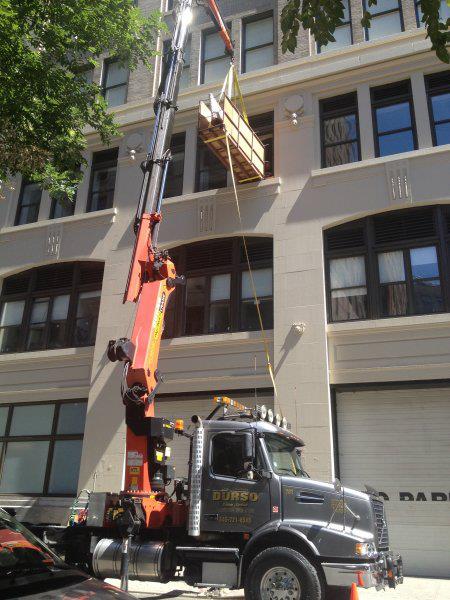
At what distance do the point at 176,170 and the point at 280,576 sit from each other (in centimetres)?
1386

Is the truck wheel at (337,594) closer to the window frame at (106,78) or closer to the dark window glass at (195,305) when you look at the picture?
the dark window glass at (195,305)

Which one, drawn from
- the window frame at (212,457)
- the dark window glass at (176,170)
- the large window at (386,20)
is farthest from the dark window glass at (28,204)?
the window frame at (212,457)

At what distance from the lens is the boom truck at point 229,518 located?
24.9 ft

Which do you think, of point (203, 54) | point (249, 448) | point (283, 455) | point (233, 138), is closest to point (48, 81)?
point (233, 138)

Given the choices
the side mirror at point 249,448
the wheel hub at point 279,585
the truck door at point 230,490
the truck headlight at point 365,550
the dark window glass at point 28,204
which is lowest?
the wheel hub at point 279,585

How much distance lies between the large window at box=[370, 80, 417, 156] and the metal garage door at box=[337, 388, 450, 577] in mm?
7024

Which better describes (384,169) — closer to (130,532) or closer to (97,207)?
(97,207)

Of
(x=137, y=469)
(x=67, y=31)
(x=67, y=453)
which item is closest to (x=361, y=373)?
(x=137, y=469)

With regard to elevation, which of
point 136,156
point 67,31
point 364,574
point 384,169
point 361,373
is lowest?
point 364,574

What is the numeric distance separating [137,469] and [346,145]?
11.5 metres

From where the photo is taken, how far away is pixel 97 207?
19328 millimetres

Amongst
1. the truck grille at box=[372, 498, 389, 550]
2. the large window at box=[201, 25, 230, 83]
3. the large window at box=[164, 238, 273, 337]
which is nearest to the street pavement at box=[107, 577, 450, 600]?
the truck grille at box=[372, 498, 389, 550]

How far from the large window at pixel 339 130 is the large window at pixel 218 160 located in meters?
1.70

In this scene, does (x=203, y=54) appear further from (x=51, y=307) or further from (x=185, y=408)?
(x=185, y=408)
